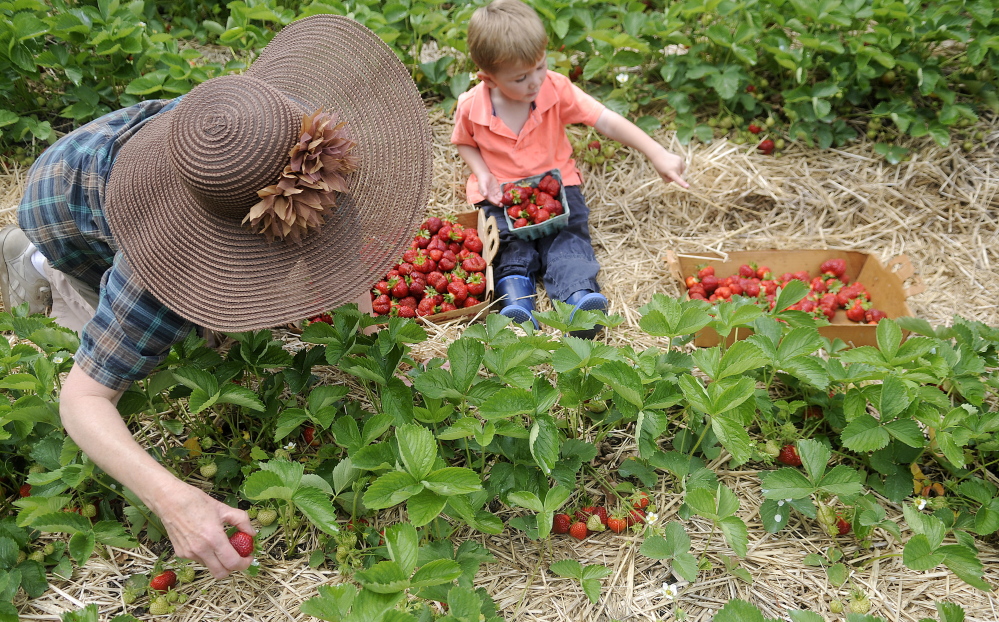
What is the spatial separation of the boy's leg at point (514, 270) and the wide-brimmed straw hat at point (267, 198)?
1.14 metres

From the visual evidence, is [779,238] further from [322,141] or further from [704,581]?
[322,141]

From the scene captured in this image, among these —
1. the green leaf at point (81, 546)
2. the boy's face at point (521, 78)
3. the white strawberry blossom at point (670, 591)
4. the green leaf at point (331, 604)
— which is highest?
the boy's face at point (521, 78)

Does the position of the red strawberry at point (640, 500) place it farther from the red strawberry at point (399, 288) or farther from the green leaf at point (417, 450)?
the red strawberry at point (399, 288)

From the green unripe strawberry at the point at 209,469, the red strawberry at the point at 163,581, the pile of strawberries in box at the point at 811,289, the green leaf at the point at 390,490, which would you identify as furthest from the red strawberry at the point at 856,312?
the red strawberry at the point at 163,581

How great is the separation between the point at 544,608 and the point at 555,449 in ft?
1.55

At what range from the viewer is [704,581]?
6.42 feet

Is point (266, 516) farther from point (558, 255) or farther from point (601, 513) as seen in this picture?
point (558, 255)

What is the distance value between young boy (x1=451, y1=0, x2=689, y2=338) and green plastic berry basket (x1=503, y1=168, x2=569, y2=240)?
8cm

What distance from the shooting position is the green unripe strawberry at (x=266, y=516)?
197 cm

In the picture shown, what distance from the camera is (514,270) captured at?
3123mm

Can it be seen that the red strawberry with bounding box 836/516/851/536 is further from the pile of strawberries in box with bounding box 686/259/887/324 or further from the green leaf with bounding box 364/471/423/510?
the green leaf with bounding box 364/471/423/510

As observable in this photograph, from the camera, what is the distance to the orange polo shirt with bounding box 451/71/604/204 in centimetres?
311

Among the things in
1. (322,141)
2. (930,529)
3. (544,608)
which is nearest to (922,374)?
(930,529)

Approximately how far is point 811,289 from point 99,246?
2748 millimetres
